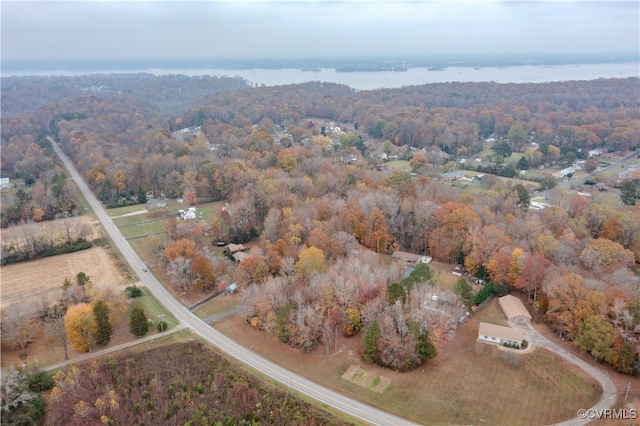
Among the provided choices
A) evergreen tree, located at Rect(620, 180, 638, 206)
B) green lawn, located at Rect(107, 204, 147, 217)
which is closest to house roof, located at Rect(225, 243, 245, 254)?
green lawn, located at Rect(107, 204, 147, 217)

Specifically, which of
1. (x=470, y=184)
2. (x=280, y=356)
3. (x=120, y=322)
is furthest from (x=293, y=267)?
(x=470, y=184)

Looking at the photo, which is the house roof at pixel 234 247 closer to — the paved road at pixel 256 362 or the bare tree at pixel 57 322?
the paved road at pixel 256 362

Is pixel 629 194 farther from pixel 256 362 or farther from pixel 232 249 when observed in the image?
pixel 256 362

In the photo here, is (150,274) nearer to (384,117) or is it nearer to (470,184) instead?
(470,184)

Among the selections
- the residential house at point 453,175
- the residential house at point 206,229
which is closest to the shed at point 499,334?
the residential house at point 206,229

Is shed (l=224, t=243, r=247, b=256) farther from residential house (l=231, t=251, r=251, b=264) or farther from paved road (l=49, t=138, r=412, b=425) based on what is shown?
paved road (l=49, t=138, r=412, b=425)

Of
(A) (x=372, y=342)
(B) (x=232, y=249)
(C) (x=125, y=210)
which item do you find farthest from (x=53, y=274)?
(A) (x=372, y=342)
